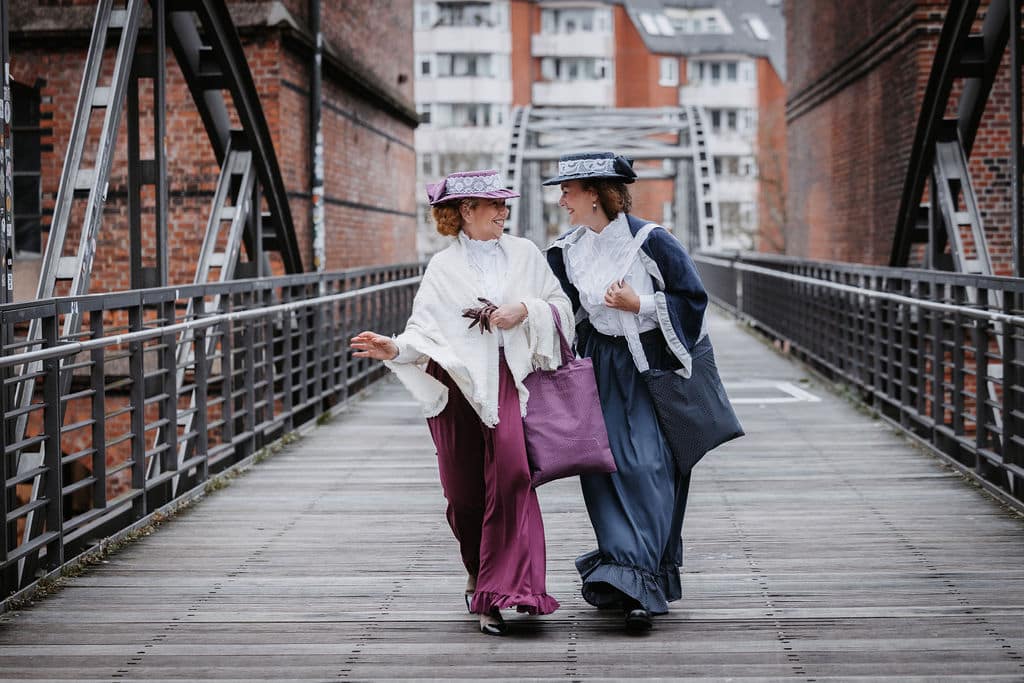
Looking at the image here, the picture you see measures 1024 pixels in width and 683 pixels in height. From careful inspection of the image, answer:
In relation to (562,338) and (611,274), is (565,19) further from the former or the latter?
(562,338)

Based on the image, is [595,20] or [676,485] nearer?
[676,485]

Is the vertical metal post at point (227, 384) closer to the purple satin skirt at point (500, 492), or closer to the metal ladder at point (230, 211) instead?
the metal ladder at point (230, 211)

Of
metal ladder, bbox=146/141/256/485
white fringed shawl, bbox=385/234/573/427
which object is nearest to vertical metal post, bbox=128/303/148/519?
white fringed shawl, bbox=385/234/573/427

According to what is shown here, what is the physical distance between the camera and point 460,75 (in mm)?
65062

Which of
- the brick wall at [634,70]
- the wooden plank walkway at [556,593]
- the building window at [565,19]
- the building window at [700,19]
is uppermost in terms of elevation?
the building window at [700,19]

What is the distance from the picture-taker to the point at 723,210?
227 feet

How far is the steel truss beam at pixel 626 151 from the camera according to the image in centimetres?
3316

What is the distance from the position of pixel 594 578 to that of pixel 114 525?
2568 millimetres

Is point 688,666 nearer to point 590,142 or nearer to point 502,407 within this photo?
point 502,407

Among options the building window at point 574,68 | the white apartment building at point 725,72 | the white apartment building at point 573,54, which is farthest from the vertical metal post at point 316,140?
the white apartment building at point 725,72

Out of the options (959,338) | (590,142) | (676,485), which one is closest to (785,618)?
(676,485)

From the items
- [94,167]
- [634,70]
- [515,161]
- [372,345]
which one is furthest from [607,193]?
[634,70]

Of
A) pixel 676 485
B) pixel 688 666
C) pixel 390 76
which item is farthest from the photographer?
pixel 390 76

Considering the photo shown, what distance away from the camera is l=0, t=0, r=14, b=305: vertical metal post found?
608 centimetres
